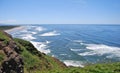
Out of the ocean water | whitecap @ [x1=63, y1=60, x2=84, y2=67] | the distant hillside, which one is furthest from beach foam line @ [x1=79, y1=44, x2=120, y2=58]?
the distant hillside

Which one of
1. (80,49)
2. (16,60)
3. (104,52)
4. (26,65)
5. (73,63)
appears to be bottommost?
(104,52)

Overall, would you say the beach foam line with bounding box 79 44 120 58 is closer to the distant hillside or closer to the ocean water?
the ocean water

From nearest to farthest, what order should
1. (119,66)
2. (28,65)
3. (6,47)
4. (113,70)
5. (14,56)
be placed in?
(113,70) < (119,66) < (14,56) < (6,47) < (28,65)

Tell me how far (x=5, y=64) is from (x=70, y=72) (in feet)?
17.5

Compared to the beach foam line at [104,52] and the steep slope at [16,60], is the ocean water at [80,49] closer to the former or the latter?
the beach foam line at [104,52]

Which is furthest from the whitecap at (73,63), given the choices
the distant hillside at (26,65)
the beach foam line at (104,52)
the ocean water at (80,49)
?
the distant hillside at (26,65)

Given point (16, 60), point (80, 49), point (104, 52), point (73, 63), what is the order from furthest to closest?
point (80, 49) < point (104, 52) < point (73, 63) < point (16, 60)

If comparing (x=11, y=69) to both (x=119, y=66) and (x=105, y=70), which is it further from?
(x=119, y=66)

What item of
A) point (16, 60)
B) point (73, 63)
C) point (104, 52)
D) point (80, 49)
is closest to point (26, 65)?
point (16, 60)

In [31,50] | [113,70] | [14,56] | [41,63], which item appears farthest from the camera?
[31,50]

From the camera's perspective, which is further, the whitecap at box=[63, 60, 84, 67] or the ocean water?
the ocean water

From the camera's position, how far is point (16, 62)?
58.9 feet

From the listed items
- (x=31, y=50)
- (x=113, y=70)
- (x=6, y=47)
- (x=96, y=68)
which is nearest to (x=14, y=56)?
(x=6, y=47)

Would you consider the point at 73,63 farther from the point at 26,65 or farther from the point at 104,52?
the point at 26,65
